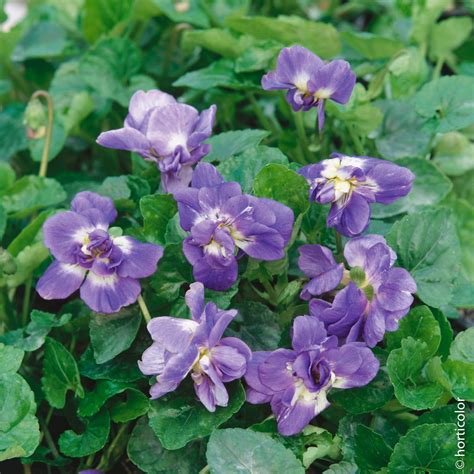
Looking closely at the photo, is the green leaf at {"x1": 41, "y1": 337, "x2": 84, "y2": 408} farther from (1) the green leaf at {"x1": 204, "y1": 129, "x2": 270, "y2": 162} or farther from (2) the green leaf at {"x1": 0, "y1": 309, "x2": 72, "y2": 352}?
(1) the green leaf at {"x1": 204, "y1": 129, "x2": 270, "y2": 162}

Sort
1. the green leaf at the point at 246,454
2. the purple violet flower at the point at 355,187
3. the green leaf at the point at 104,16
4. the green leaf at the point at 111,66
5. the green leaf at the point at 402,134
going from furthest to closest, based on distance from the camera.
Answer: the green leaf at the point at 104,16, the green leaf at the point at 111,66, the green leaf at the point at 402,134, the purple violet flower at the point at 355,187, the green leaf at the point at 246,454

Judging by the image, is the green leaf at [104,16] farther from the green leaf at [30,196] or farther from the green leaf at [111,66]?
the green leaf at [30,196]

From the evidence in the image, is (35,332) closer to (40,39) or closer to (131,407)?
(131,407)

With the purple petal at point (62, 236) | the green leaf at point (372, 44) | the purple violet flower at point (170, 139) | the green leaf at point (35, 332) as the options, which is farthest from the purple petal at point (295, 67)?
the green leaf at point (372, 44)

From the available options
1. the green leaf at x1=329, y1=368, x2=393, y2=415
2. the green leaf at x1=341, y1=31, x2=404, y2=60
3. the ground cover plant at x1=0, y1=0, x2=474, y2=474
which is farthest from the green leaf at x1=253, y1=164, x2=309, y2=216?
the green leaf at x1=341, y1=31, x2=404, y2=60

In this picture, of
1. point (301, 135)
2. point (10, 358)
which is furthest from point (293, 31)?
point (10, 358)

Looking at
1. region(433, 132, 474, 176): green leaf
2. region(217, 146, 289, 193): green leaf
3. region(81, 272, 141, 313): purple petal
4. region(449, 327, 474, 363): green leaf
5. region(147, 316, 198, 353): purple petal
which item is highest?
region(217, 146, 289, 193): green leaf

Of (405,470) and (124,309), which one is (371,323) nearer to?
(405,470)
